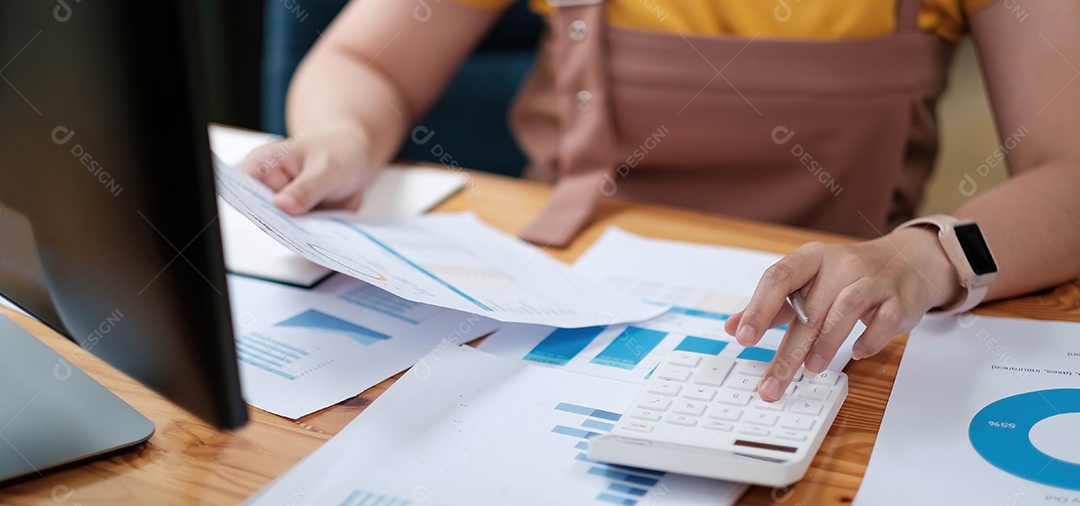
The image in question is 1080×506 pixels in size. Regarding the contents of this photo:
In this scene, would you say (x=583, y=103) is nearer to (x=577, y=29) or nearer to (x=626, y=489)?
(x=577, y=29)

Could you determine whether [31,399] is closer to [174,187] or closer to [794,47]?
[174,187]

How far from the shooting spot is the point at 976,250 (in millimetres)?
667

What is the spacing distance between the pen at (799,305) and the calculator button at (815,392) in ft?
0.14

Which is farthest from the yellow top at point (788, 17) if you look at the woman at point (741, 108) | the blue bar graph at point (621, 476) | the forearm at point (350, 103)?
the blue bar graph at point (621, 476)

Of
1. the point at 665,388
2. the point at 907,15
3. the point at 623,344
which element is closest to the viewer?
the point at 665,388

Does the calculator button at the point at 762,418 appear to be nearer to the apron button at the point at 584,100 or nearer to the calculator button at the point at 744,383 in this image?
the calculator button at the point at 744,383

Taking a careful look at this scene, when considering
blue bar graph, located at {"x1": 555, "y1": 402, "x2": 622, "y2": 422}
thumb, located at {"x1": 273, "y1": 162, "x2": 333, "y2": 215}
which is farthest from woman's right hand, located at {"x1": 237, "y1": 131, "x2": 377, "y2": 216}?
blue bar graph, located at {"x1": 555, "y1": 402, "x2": 622, "y2": 422}

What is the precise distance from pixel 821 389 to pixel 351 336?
0.33m

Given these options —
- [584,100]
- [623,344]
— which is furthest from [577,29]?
[623,344]

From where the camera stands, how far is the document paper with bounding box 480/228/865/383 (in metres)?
0.62

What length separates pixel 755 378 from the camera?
56 cm

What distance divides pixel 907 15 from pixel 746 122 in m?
0.19

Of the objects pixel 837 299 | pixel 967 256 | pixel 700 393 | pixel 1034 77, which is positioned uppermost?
pixel 1034 77

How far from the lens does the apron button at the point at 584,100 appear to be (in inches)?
38.0
